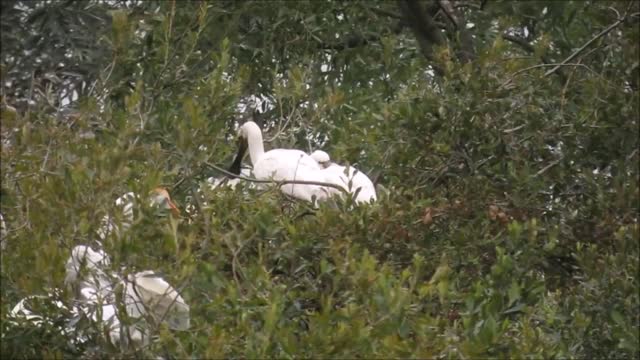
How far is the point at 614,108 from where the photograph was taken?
509 centimetres

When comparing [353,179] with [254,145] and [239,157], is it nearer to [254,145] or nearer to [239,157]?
[254,145]

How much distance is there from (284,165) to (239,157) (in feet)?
2.78

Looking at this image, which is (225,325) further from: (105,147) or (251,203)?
(251,203)

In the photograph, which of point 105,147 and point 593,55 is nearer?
point 105,147

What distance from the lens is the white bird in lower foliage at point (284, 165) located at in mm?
5949

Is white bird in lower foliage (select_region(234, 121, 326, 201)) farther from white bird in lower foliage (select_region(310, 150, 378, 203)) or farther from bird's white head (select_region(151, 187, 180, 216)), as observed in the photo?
bird's white head (select_region(151, 187, 180, 216))

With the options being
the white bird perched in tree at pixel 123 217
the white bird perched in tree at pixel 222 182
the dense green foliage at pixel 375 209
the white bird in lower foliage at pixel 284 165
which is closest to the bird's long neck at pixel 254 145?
the white bird in lower foliage at pixel 284 165

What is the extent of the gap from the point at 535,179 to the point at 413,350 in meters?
1.41

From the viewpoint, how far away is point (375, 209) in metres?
4.88

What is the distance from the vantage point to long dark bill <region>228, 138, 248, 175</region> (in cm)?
691

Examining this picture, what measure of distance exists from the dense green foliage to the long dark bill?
0.45ft

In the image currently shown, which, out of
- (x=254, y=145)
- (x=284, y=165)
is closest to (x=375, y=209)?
(x=284, y=165)

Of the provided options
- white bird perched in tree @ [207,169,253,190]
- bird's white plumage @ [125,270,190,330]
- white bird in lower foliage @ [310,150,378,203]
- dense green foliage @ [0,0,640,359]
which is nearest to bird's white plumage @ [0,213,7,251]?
dense green foliage @ [0,0,640,359]

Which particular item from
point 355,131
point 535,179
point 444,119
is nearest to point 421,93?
point 444,119
